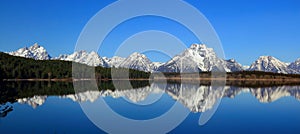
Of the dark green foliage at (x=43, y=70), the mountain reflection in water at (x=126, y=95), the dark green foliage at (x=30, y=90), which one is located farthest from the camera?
the dark green foliage at (x=43, y=70)

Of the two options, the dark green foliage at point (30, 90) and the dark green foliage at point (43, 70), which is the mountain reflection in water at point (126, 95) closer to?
the dark green foliage at point (30, 90)

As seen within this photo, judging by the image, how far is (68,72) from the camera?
160 m

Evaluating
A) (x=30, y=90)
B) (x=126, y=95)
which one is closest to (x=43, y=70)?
(x=30, y=90)

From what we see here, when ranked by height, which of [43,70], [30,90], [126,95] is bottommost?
[126,95]

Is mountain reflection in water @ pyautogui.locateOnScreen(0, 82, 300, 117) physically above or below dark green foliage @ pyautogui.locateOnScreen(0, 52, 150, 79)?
below

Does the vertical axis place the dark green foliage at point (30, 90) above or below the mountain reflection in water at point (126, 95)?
above

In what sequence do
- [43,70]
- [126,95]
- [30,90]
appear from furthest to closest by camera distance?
[43,70], [30,90], [126,95]

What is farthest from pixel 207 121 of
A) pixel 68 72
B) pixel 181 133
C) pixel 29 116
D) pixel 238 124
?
pixel 68 72

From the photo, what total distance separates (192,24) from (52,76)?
12890cm

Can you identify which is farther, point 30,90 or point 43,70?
point 43,70

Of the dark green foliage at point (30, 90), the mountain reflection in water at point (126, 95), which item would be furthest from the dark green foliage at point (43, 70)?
the mountain reflection in water at point (126, 95)

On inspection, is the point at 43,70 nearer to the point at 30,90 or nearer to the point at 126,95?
the point at 30,90

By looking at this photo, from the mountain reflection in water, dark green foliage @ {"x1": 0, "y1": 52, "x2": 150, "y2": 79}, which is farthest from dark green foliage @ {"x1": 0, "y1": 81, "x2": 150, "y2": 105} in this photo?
dark green foliage @ {"x1": 0, "y1": 52, "x2": 150, "y2": 79}

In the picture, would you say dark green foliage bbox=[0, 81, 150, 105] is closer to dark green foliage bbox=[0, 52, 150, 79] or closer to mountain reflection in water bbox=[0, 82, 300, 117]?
mountain reflection in water bbox=[0, 82, 300, 117]
